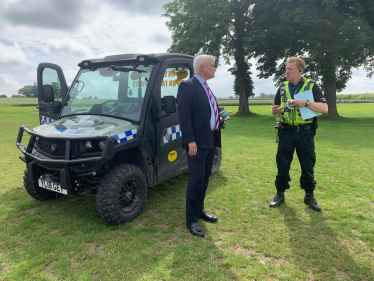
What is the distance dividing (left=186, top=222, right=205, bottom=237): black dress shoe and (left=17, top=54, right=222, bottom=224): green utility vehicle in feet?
2.49

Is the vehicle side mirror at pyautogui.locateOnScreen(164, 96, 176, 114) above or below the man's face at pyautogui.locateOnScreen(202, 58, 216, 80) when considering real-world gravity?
below

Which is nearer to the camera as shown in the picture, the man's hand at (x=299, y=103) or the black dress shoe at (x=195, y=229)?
the black dress shoe at (x=195, y=229)

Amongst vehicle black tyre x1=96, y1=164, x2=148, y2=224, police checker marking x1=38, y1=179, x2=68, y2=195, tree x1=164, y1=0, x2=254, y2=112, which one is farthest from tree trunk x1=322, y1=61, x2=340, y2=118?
police checker marking x1=38, y1=179, x2=68, y2=195

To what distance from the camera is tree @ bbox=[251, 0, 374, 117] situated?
1638 centimetres

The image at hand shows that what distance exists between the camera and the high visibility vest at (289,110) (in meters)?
3.72

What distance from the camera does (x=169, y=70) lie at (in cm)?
412

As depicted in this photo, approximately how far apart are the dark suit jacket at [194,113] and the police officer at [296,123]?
4.04 feet

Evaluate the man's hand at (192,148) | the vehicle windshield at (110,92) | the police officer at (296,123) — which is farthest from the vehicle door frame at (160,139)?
the police officer at (296,123)

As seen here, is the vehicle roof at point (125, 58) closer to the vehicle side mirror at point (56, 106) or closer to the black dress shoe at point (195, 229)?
the vehicle side mirror at point (56, 106)

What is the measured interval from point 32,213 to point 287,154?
12.3 feet

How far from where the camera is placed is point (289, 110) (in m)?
3.78

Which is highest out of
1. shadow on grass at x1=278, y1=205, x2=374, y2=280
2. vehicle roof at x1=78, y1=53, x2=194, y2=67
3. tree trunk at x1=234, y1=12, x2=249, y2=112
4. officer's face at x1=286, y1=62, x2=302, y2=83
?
tree trunk at x1=234, y1=12, x2=249, y2=112

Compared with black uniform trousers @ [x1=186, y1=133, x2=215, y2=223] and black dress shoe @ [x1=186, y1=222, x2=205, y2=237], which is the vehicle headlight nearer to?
black uniform trousers @ [x1=186, y1=133, x2=215, y2=223]

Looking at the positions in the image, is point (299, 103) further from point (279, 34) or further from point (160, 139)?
point (279, 34)
